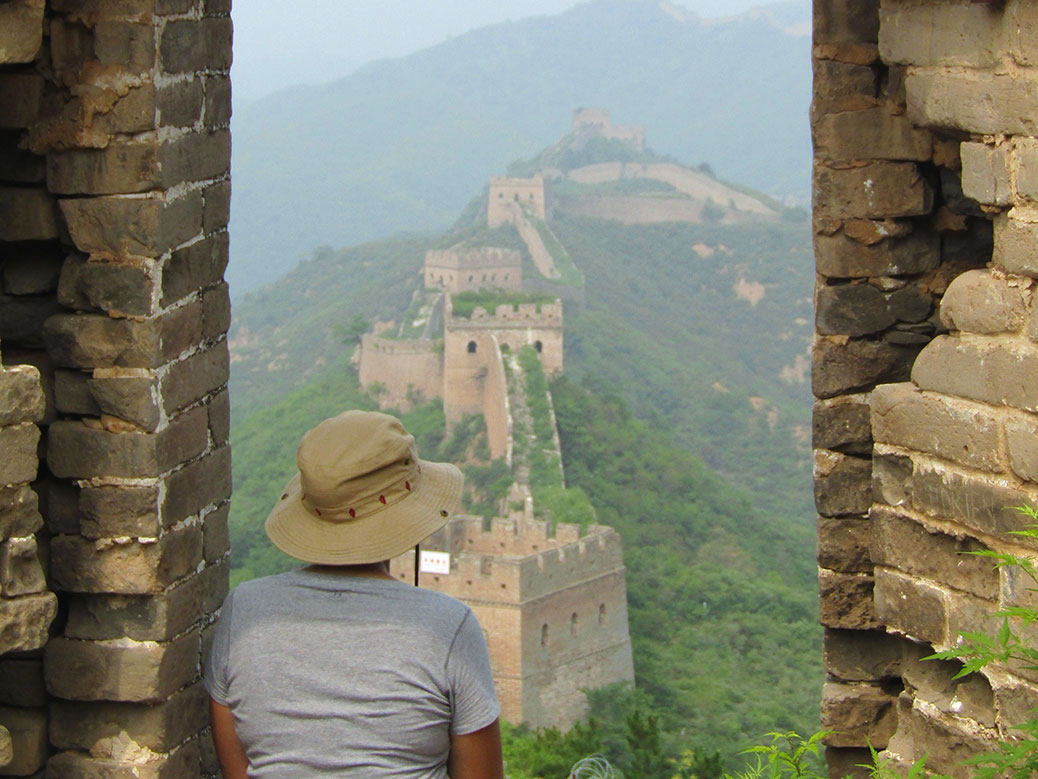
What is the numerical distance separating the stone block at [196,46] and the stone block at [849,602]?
5.64ft

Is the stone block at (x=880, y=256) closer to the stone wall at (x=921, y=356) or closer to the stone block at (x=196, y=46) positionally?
the stone wall at (x=921, y=356)

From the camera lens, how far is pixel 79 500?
3293mm

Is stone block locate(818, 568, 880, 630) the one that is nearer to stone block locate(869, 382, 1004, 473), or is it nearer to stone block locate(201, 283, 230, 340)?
stone block locate(869, 382, 1004, 473)

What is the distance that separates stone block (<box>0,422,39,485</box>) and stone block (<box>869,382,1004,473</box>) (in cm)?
152

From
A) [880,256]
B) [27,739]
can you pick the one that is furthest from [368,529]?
[880,256]

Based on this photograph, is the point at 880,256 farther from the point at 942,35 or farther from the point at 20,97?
the point at 20,97

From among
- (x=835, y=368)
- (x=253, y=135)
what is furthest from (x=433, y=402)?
(x=253, y=135)

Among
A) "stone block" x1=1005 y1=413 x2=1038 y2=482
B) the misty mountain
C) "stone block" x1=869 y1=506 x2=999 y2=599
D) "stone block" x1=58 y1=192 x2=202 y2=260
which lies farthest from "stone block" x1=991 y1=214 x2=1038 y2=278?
the misty mountain

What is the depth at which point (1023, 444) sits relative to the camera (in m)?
2.73

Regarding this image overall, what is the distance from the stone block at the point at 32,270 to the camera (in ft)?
10.9

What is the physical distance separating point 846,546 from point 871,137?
888 millimetres

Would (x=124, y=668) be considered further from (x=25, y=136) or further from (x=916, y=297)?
(x=916, y=297)

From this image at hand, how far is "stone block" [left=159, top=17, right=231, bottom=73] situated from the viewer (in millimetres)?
3316

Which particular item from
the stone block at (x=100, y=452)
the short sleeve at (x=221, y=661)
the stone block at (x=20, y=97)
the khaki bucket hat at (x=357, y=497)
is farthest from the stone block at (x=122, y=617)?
the stone block at (x=20, y=97)
